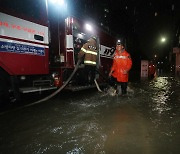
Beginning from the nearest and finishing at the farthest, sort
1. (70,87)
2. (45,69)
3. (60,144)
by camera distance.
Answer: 1. (60,144)
2. (45,69)
3. (70,87)

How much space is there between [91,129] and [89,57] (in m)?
4.01

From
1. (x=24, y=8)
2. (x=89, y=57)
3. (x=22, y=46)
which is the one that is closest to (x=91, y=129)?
(x=22, y=46)

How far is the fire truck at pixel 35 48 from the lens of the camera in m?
4.84

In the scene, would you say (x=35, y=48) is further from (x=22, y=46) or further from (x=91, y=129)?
(x=91, y=129)

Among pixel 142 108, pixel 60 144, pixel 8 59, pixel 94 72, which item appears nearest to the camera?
pixel 60 144

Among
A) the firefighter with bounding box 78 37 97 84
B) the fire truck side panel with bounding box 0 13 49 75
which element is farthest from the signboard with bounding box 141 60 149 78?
the fire truck side panel with bounding box 0 13 49 75

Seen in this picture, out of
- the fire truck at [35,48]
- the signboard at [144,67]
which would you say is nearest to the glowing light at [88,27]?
the fire truck at [35,48]

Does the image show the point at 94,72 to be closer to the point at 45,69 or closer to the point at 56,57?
the point at 56,57

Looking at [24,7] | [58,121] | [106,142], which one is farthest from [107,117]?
[24,7]

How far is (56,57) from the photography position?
6.98m

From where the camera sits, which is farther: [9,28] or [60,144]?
[9,28]

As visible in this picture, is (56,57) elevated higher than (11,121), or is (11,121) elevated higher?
(56,57)

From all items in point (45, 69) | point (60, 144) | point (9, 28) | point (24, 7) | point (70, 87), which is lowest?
point (60, 144)

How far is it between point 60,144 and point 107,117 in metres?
1.62
